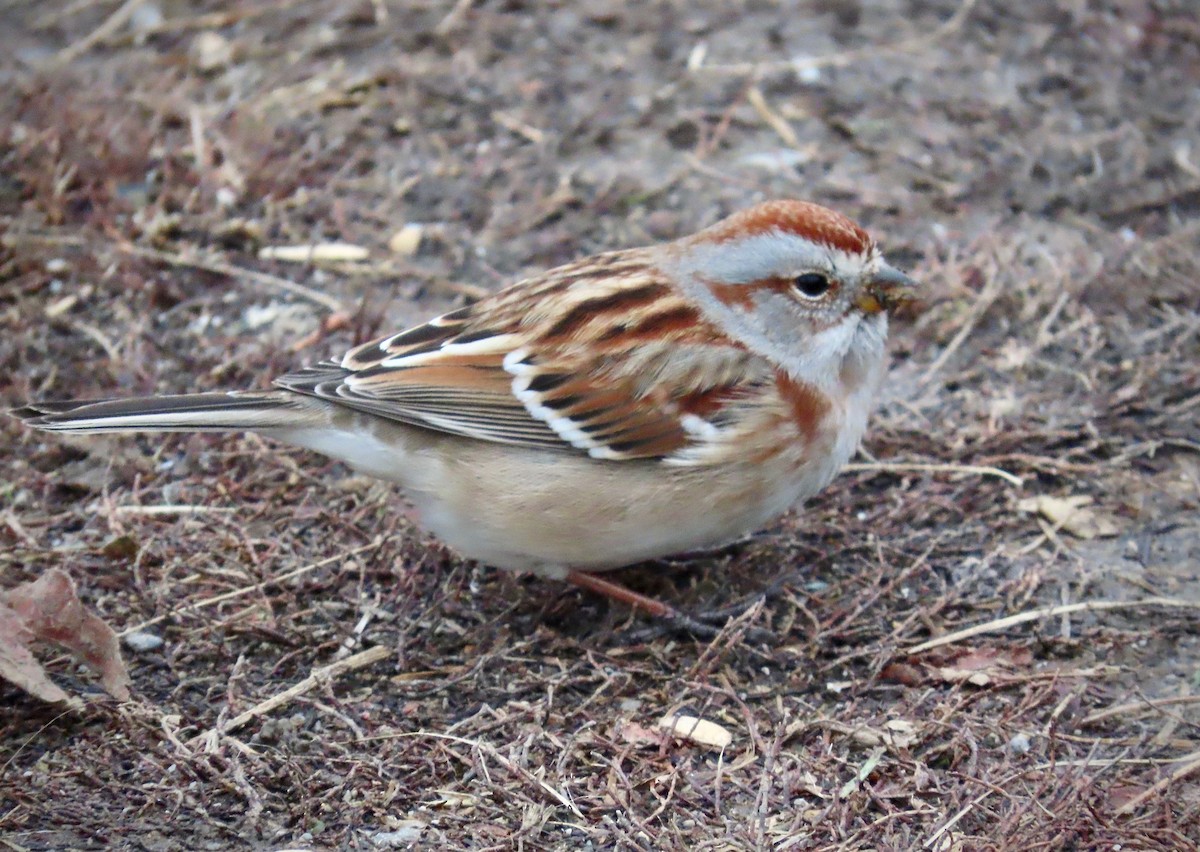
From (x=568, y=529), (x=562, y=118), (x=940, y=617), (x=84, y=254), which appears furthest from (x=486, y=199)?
(x=940, y=617)

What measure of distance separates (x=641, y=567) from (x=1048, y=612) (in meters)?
1.24

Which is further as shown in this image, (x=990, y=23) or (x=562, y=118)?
(x=990, y=23)

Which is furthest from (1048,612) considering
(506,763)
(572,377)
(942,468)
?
(506,763)

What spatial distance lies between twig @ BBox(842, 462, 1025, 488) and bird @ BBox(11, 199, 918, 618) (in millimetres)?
519

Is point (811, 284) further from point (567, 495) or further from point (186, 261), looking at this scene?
point (186, 261)

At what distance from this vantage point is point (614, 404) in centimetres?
388

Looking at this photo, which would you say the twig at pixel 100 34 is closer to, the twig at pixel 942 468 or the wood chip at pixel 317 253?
the wood chip at pixel 317 253

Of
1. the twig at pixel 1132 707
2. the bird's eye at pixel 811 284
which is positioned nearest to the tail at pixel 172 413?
the bird's eye at pixel 811 284

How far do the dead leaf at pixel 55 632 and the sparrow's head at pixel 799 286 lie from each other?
191 centimetres

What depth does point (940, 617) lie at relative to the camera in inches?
158

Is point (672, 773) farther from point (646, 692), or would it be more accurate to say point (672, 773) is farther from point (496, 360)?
point (496, 360)

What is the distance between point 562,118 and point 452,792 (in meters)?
3.83

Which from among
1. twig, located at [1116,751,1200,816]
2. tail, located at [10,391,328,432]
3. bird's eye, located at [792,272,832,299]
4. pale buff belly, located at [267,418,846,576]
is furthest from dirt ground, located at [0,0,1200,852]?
bird's eye, located at [792,272,832,299]

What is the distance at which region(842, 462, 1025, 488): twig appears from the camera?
4504 millimetres
